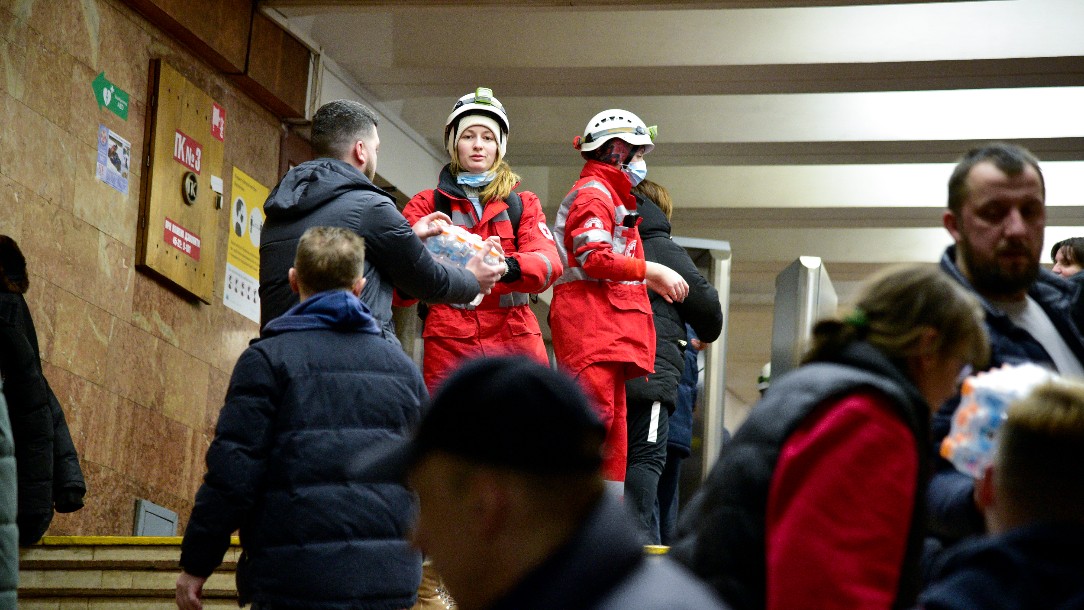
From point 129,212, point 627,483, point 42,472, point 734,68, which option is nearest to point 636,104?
point 734,68

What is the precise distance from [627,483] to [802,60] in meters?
5.44

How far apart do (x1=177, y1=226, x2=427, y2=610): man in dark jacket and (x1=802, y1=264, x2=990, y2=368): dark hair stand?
1832 millimetres

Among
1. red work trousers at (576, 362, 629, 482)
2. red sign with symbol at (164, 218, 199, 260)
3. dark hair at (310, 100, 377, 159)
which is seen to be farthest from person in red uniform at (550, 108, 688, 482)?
red sign with symbol at (164, 218, 199, 260)

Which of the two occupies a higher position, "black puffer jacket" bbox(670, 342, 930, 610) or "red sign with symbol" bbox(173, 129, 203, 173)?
"red sign with symbol" bbox(173, 129, 203, 173)

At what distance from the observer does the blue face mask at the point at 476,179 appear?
22.4 ft

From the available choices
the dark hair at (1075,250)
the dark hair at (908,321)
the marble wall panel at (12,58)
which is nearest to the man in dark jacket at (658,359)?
the dark hair at (1075,250)

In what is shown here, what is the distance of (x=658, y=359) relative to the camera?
7512mm

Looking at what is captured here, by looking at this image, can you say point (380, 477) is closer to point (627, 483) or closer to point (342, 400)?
point (342, 400)

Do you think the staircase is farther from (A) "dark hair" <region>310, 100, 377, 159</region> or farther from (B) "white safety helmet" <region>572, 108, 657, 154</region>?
(B) "white safety helmet" <region>572, 108, 657, 154</region>

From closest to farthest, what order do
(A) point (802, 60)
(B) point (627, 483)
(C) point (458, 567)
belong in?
(C) point (458, 567) → (B) point (627, 483) → (A) point (802, 60)

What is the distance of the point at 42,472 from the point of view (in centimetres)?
636

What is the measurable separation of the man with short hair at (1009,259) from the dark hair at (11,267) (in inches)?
178

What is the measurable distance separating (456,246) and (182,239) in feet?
13.2

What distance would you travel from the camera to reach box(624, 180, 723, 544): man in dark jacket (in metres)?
7.12
